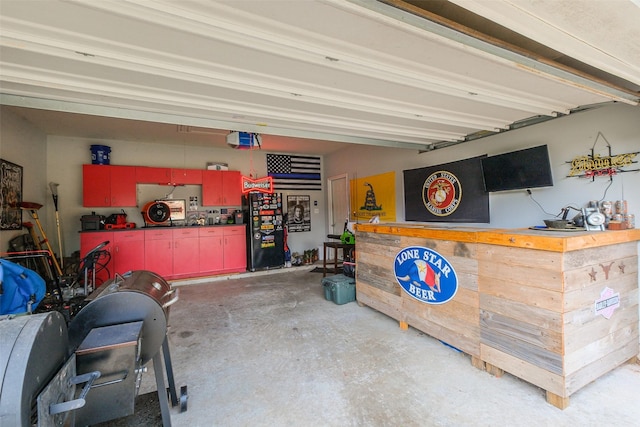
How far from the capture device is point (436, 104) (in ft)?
8.52

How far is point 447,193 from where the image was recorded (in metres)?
4.29

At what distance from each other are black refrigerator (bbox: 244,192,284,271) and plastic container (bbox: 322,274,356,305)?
95.9 inches

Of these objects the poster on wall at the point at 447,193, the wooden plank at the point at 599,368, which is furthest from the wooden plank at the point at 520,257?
the poster on wall at the point at 447,193

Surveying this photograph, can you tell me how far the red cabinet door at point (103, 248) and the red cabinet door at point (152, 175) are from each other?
1238 millimetres

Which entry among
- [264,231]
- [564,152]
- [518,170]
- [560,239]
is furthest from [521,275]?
[264,231]

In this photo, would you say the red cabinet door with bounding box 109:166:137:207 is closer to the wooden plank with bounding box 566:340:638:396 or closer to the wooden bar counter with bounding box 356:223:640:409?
the wooden bar counter with bounding box 356:223:640:409

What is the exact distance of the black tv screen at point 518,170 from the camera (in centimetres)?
304

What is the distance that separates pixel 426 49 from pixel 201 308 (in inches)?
167

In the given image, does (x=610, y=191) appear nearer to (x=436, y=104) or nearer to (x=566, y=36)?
(x=436, y=104)

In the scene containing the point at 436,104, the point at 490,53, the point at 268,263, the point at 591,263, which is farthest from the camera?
the point at 268,263

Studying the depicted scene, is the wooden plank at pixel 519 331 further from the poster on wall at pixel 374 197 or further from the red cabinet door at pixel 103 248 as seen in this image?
the red cabinet door at pixel 103 248

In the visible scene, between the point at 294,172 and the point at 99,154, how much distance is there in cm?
417

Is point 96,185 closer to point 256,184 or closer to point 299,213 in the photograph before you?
point 256,184

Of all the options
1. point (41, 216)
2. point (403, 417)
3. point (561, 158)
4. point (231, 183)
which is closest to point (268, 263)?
point (231, 183)
